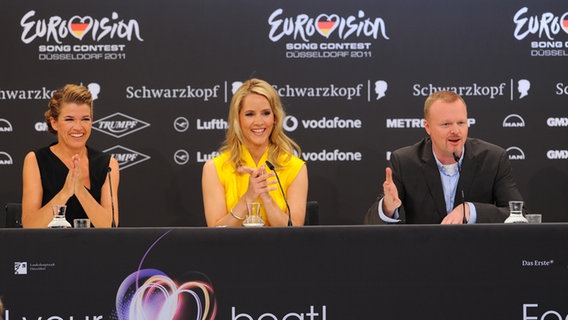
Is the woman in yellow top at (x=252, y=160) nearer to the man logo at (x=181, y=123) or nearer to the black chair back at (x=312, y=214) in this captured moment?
the black chair back at (x=312, y=214)

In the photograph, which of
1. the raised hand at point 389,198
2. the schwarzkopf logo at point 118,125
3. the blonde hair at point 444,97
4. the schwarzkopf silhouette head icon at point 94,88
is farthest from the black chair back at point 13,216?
the blonde hair at point 444,97

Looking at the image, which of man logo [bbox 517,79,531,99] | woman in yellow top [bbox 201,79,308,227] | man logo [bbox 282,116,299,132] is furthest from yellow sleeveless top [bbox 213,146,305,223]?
man logo [bbox 517,79,531,99]

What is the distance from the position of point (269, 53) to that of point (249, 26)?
22 centimetres

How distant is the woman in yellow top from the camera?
14.0 feet

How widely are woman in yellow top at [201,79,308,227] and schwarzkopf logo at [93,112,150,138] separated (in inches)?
40.9

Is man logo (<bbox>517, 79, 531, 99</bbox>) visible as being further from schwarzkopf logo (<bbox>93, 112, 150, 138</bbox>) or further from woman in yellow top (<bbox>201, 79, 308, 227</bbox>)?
schwarzkopf logo (<bbox>93, 112, 150, 138</bbox>)

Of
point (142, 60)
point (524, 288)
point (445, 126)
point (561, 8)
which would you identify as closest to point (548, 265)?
point (524, 288)

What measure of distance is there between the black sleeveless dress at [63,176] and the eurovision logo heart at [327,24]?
63.9 inches

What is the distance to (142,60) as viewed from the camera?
5.28 m

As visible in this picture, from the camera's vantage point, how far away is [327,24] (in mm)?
5262

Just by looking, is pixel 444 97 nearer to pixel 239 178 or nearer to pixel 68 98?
pixel 239 178

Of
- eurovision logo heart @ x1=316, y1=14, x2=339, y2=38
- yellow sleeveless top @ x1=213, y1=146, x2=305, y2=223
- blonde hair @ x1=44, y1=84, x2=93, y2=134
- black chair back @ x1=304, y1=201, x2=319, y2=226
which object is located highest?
eurovision logo heart @ x1=316, y1=14, x2=339, y2=38

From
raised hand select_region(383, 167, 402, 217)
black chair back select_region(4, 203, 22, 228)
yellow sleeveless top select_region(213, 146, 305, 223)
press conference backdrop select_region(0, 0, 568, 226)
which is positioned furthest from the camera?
press conference backdrop select_region(0, 0, 568, 226)

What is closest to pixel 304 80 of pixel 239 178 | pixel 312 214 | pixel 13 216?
pixel 312 214
